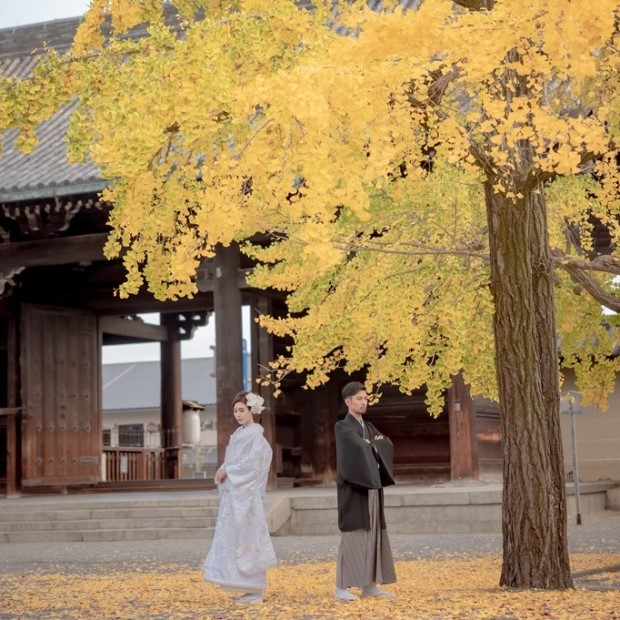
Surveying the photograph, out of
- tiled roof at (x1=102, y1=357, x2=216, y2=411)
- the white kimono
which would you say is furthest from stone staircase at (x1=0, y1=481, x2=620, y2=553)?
tiled roof at (x1=102, y1=357, x2=216, y2=411)

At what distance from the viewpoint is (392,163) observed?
942cm

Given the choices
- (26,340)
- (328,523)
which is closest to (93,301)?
(26,340)

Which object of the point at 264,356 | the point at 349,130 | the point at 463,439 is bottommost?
the point at 463,439

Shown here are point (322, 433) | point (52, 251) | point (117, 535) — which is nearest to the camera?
point (117, 535)

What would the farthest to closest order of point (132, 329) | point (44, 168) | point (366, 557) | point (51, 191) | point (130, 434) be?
point (130, 434), point (132, 329), point (44, 168), point (51, 191), point (366, 557)

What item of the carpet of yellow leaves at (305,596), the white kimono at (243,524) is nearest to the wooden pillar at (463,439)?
the carpet of yellow leaves at (305,596)

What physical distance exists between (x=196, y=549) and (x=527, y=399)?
5.84m

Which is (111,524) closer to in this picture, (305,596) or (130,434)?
(305,596)

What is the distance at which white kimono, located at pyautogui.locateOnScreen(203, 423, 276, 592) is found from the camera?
8164 mm

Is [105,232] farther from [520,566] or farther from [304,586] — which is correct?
[520,566]

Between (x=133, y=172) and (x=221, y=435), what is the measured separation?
9.27 meters

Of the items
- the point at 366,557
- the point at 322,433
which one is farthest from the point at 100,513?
the point at 366,557

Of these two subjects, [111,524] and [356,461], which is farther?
[111,524]

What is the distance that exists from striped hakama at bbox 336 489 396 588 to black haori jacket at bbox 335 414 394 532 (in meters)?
0.07
